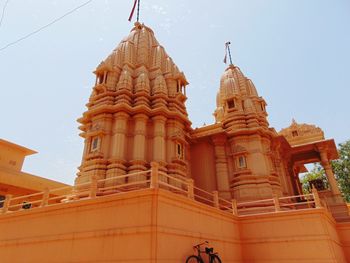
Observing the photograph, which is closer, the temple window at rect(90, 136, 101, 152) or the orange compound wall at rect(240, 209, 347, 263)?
the orange compound wall at rect(240, 209, 347, 263)

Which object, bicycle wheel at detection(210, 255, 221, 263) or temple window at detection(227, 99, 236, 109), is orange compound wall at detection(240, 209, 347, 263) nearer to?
bicycle wheel at detection(210, 255, 221, 263)

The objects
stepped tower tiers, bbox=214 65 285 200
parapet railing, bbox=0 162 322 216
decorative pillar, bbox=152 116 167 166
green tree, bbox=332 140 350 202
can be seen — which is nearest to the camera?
parapet railing, bbox=0 162 322 216

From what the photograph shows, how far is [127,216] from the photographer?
8.36m

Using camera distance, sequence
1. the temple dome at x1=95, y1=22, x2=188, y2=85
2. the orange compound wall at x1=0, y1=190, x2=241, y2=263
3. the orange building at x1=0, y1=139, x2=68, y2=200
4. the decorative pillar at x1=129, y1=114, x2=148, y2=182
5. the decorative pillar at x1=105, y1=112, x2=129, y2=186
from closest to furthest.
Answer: the orange compound wall at x1=0, y1=190, x2=241, y2=263 → the decorative pillar at x1=105, y1=112, x2=129, y2=186 → the decorative pillar at x1=129, y1=114, x2=148, y2=182 → the temple dome at x1=95, y1=22, x2=188, y2=85 → the orange building at x1=0, y1=139, x2=68, y2=200

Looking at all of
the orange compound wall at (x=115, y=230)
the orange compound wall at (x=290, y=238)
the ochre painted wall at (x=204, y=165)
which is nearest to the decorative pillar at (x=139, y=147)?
the ochre painted wall at (x=204, y=165)

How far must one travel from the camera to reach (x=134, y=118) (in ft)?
55.0

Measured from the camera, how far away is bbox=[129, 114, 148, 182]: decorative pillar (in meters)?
14.8

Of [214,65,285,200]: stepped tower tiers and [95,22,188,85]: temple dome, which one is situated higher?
[95,22,188,85]: temple dome

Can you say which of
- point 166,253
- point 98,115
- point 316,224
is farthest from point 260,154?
point 166,253

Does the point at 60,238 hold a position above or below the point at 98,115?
below

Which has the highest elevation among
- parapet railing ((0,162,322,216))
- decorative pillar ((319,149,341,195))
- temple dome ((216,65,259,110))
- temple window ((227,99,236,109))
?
temple dome ((216,65,259,110))

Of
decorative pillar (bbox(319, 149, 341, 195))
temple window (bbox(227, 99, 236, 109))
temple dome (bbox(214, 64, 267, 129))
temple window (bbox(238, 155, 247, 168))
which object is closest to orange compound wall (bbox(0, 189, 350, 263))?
temple window (bbox(238, 155, 247, 168))

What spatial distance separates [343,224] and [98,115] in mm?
15587

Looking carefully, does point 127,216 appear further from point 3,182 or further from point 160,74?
point 3,182
